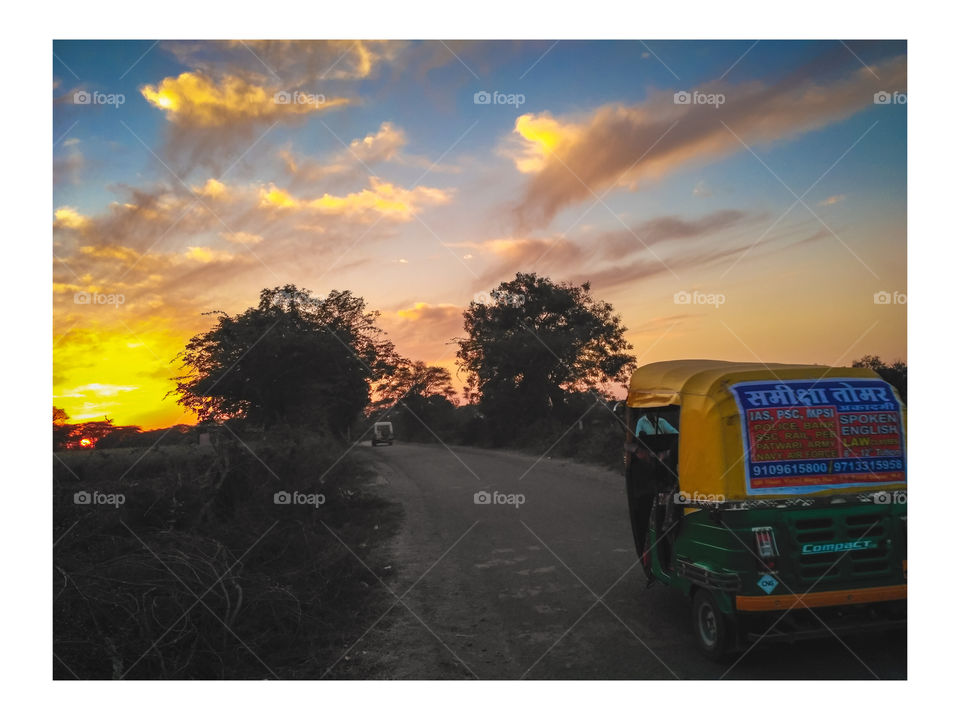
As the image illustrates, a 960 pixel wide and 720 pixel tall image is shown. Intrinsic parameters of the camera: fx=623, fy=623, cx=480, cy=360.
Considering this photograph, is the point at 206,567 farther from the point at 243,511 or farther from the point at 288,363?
the point at 288,363

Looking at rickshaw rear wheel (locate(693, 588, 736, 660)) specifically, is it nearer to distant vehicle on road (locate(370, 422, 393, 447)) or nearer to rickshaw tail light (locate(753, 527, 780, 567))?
rickshaw tail light (locate(753, 527, 780, 567))

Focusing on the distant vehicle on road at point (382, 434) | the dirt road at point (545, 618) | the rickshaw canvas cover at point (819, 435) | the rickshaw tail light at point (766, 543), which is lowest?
the distant vehicle on road at point (382, 434)

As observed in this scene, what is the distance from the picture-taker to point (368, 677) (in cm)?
562

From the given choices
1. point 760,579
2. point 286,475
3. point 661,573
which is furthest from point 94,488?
point 760,579

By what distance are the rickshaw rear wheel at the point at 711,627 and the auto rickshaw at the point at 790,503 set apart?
13mm

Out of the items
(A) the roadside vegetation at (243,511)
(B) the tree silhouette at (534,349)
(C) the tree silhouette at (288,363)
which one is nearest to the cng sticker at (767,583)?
(A) the roadside vegetation at (243,511)

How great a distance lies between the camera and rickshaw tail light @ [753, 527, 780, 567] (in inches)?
197

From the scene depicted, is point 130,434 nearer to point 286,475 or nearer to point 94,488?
point 94,488

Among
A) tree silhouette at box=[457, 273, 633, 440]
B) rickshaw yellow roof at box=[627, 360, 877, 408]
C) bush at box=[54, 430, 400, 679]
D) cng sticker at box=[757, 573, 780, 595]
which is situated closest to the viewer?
cng sticker at box=[757, 573, 780, 595]

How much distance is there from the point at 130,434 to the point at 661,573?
960 centimetres

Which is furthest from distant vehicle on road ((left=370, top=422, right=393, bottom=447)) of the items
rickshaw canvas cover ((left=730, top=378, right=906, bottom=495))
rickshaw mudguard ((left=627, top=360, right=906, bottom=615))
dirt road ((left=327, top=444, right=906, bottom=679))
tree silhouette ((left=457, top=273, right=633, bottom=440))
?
rickshaw canvas cover ((left=730, top=378, right=906, bottom=495))

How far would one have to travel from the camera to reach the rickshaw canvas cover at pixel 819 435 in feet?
17.2

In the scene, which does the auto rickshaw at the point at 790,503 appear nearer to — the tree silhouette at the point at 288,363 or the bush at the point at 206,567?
the bush at the point at 206,567

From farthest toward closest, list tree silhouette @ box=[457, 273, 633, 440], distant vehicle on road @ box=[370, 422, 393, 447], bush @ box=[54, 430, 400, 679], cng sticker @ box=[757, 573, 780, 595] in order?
distant vehicle on road @ box=[370, 422, 393, 447] < tree silhouette @ box=[457, 273, 633, 440] < bush @ box=[54, 430, 400, 679] < cng sticker @ box=[757, 573, 780, 595]
